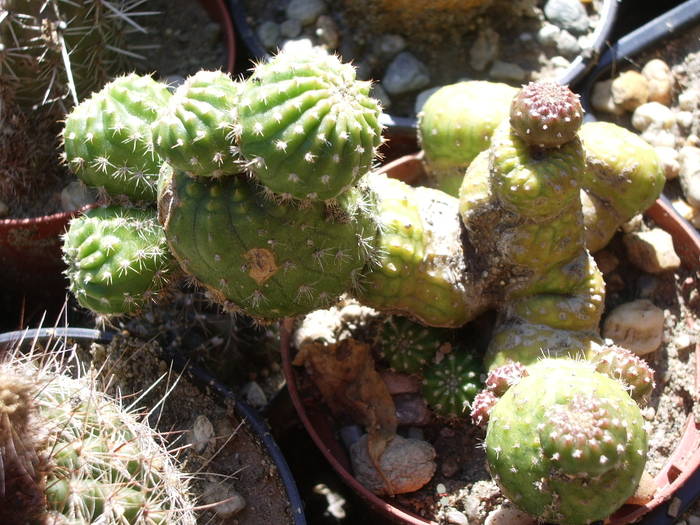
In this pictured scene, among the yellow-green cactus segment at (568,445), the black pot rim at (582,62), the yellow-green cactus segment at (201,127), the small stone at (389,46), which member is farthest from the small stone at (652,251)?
the yellow-green cactus segment at (201,127)

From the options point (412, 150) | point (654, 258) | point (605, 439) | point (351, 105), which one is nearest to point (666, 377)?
point (654, 258)

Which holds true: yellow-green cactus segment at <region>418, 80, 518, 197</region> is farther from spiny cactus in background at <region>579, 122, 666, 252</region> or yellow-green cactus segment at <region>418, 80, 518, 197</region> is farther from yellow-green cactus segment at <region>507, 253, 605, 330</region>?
yellow-green cactus segment at <region>507, 253, 605, 330</region>

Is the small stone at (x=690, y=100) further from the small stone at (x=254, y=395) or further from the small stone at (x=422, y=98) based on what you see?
the small stone at (x=254, y=395)

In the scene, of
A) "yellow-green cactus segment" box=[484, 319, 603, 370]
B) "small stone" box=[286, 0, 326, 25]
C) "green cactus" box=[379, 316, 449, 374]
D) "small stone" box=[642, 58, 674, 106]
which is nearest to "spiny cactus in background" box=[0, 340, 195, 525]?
"green cactus" box=[379, 316, 449, 374]

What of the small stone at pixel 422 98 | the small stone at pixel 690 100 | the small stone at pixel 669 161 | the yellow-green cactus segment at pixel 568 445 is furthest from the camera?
the small stone at pixel 422 98

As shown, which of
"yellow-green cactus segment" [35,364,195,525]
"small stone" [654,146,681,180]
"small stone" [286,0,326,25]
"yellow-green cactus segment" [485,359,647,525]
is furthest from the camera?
"small stone" [286,0,326,25]

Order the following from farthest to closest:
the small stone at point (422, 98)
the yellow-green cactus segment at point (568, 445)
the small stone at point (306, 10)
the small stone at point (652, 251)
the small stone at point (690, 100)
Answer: the small stone at point (306, 10), the small stone at point (422, 98), the small stone at point (690, 100), the small stone at point (652, 251), the yellow-green cactus segment at point (568, 445)
